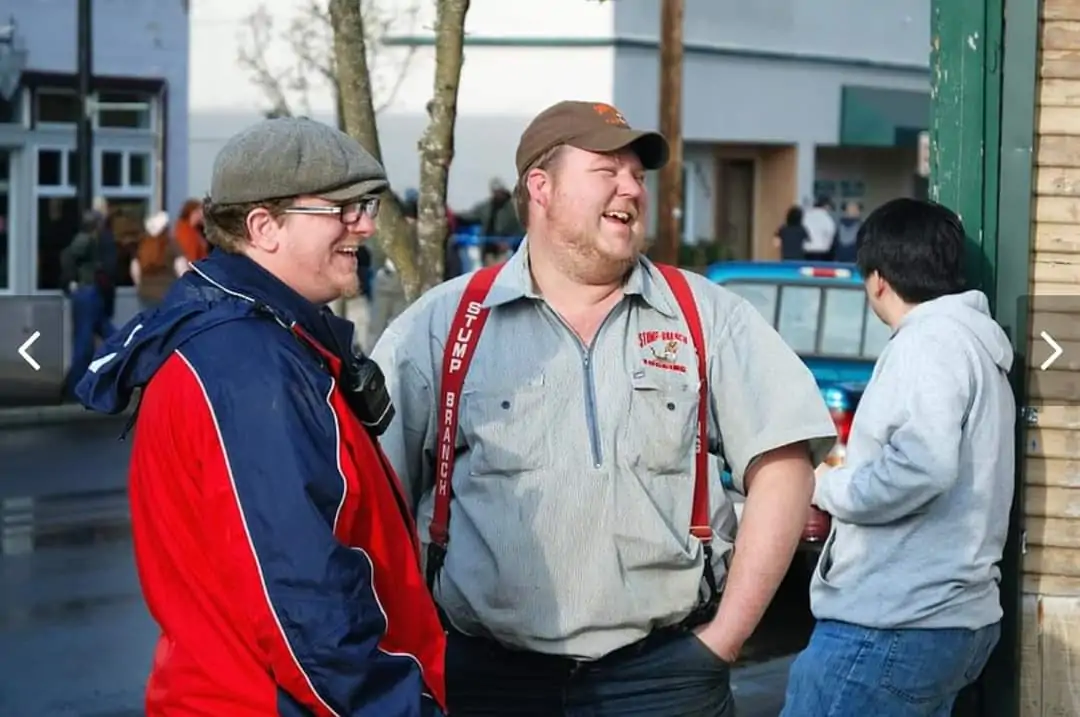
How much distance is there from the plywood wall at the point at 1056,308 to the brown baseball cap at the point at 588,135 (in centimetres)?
167

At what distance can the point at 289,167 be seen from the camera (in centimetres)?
317

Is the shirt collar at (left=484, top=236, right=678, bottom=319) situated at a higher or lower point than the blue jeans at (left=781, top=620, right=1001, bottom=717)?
higher

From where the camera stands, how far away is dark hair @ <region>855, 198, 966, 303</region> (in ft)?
15.8

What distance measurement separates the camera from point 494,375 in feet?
13.6

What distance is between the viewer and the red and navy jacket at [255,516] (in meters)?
2.93

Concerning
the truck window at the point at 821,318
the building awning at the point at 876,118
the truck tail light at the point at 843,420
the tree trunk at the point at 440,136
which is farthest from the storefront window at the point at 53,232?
the tree trunk at the point at 440,136

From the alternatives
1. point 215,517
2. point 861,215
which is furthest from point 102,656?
point 861,215

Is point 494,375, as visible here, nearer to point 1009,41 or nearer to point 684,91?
point 1009,41

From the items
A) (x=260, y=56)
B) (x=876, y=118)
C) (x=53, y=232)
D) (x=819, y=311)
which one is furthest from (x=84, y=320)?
(x=876, y=118)

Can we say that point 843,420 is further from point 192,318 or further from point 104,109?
point 104,109

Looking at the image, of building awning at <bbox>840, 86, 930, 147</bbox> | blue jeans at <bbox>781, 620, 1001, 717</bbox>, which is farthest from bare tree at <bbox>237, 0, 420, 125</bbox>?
blue jeans at <bbox>781, 620, 1001, 717</bbox>

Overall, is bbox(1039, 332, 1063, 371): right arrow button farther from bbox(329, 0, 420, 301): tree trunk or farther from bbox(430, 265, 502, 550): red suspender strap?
bbox(329, 0, 420, 301): tree trunk

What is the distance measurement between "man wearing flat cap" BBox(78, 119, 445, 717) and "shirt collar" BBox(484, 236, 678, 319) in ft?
3.15

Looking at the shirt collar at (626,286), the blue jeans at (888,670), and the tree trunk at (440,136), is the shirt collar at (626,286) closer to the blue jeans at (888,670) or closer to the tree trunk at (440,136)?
the blue jeans at (888,670)
